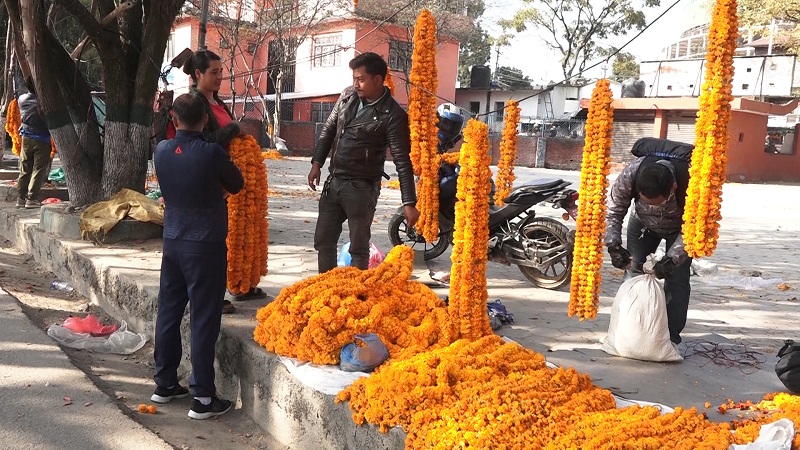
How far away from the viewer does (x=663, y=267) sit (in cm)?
459

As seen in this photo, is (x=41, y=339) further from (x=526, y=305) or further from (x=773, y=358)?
(x=773, y=358)

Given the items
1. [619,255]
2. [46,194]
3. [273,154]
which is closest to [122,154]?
[46,194]

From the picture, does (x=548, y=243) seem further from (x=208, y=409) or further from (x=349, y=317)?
(x=208, y=409)

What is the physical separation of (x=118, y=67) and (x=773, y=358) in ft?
23.5

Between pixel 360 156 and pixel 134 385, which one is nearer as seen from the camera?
pixel 134 385

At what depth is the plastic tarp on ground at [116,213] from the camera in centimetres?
727

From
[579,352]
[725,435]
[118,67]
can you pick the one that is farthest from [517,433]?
[118,67]

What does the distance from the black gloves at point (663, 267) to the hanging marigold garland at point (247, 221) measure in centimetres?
277

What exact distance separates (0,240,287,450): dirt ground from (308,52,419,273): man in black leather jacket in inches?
58.4

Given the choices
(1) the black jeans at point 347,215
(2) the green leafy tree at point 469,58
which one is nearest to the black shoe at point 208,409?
(1) the black jeans at point 347,215

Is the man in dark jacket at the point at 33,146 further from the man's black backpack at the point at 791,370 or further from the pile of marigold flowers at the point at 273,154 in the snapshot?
the pile of marigold flowers at the point at 273,154

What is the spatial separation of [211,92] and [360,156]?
1.19m

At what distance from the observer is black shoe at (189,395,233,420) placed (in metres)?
4.11

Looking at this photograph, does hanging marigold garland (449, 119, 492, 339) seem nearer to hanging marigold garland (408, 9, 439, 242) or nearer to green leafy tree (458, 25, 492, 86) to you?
hanging marigold garland (408, 9, 439, 242)
